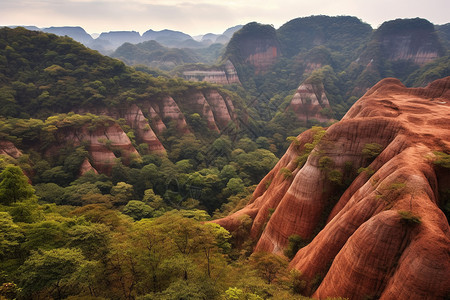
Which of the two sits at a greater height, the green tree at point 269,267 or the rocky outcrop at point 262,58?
the rocky outcrop at point 262,58

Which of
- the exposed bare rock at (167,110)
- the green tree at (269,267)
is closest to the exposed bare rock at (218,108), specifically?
the exposed bare rock at (167,110)

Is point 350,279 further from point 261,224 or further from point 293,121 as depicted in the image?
point 293,121

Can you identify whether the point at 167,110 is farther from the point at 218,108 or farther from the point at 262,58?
the point at 262,58

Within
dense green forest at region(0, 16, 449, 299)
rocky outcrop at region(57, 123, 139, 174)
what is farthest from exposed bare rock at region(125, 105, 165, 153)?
rocky outcrop at region(57, 123, 139, 174)

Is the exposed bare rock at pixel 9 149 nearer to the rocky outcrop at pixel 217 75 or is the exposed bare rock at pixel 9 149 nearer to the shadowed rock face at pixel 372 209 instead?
the shadowed rock face at pixel 372 209

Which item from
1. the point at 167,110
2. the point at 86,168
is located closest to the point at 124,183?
the point at 86,168

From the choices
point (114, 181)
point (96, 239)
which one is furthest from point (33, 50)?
point (96, 239)

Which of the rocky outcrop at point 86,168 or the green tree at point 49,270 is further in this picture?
the rocky outcrop at point 86,168
